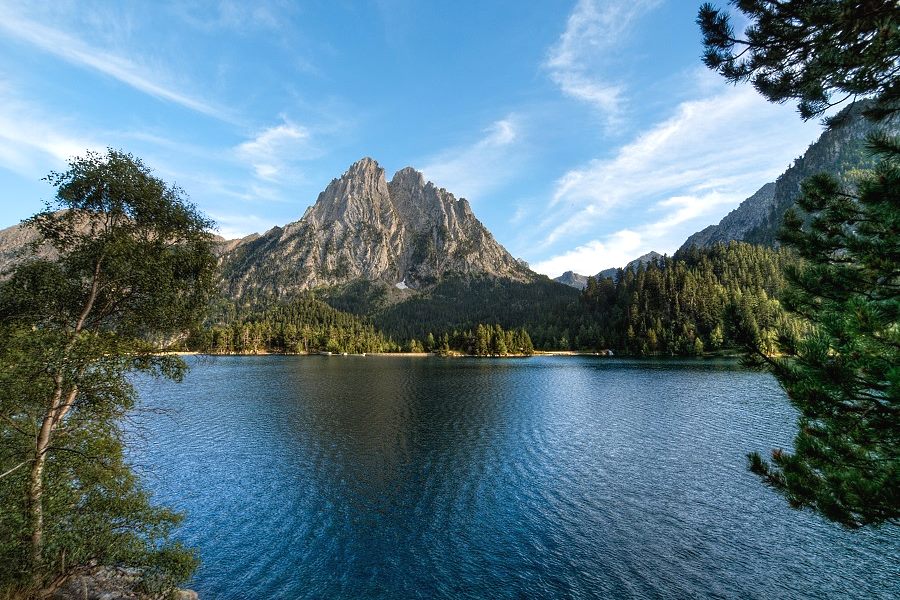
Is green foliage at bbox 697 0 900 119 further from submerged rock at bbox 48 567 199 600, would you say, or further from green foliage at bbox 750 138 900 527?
submerged rock at bbox 48 567 199 600

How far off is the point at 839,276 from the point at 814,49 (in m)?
5.76

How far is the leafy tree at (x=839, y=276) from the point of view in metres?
7.45

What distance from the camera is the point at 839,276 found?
31.3 feet

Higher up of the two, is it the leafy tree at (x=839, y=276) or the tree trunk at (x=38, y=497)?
the leafy tree at (x=839, y=276)

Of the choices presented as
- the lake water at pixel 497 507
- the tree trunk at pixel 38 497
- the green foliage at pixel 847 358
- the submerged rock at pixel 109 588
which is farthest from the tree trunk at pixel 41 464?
the green foliage at pixel 847 358

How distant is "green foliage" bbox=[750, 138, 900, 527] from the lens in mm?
7199

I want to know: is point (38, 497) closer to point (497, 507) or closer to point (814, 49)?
point (497, 507)

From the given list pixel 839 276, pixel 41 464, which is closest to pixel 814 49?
pixel 839 276

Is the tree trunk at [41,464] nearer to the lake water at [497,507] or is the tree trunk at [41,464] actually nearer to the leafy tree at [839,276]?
the lake water at [497,507]

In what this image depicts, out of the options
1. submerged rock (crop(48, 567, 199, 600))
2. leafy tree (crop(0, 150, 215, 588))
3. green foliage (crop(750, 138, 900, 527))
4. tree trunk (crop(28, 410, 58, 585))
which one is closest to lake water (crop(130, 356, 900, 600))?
submerged rock (crop(48, 567, 199, 600))

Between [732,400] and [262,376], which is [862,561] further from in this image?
[262,376]

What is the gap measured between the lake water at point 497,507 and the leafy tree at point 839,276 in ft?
16.4

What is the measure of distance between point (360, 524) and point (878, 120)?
115ft

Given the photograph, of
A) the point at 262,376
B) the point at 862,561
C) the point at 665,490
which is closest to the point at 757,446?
the point at 665,490
